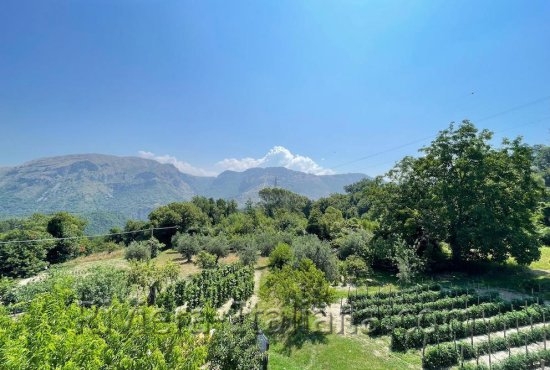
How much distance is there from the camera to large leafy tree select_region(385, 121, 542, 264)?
74.2ft

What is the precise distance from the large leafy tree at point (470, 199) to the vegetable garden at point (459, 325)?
6.30 metres

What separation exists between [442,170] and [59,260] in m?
45.2

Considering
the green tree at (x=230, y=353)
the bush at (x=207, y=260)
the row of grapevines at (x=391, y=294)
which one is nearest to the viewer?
the green tree at (x=230, y=353)

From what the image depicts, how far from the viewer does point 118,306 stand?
27.3ft

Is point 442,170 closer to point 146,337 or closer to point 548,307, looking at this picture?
point 548,307

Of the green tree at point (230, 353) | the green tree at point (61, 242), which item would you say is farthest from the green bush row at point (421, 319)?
the green tree at point (61, 242)

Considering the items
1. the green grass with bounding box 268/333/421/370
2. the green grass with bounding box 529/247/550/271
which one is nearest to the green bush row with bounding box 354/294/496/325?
the green grass with bounding box 268/333/421/370

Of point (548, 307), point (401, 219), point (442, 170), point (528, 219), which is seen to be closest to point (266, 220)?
point (401, 219)

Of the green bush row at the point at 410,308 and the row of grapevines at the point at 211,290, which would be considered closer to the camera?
the green bush row at the point at 410,308

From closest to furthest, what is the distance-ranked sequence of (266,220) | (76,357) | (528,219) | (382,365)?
1. (76,357)
2. (382,365)
3. (528,219)
4. (266,220)

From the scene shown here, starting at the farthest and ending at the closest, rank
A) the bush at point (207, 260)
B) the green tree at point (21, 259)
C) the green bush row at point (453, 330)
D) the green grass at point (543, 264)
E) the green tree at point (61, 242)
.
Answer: the green tree at point (61, 242) < the green tree at point (21, 259) < the bush at point (207, 260) < the green grass at point (543, 264) < the green bush row at point (453, 330)

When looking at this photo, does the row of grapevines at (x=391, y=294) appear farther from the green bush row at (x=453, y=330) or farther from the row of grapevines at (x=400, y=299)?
the green bush row at (x=453, y=330)

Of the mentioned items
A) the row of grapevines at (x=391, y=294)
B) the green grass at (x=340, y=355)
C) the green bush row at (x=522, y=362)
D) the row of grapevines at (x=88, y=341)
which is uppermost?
the row of grapevines at (x=88, y=341)

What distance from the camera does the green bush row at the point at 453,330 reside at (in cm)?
1287
